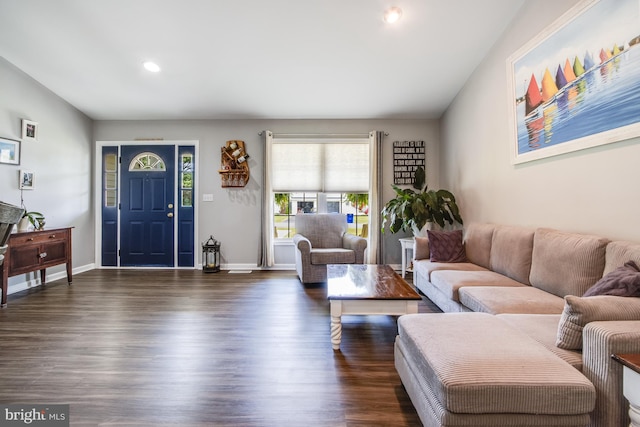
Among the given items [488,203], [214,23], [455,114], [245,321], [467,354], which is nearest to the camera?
[467,354]

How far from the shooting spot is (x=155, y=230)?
467 cm

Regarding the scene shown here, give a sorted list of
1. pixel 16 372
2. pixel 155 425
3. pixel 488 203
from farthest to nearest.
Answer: pixel 488 203, pixel 16 372, pixel 155 425

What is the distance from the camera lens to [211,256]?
4.54 meters

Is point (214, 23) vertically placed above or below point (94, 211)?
above

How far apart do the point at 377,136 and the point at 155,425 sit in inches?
169

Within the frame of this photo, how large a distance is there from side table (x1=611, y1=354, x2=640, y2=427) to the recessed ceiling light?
446 centimetres

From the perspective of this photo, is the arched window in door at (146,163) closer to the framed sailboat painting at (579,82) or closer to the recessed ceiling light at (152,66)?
the recessed ceiling light at (152,66)

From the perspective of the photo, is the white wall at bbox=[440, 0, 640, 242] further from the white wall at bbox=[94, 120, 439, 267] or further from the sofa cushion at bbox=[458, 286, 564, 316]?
the white wall at bbox=[94, 120, 439, 267]

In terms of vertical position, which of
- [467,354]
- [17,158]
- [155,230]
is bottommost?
[467,354]

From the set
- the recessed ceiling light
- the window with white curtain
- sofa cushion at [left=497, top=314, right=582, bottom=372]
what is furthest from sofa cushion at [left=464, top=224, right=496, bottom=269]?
the recessed ceiling light

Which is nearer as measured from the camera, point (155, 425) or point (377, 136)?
point (155, 425)

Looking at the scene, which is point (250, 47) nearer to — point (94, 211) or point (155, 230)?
point (155, 230)

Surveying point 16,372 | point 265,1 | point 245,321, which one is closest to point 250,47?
point 265,1

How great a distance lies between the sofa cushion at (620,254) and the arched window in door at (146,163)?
5375 mm
